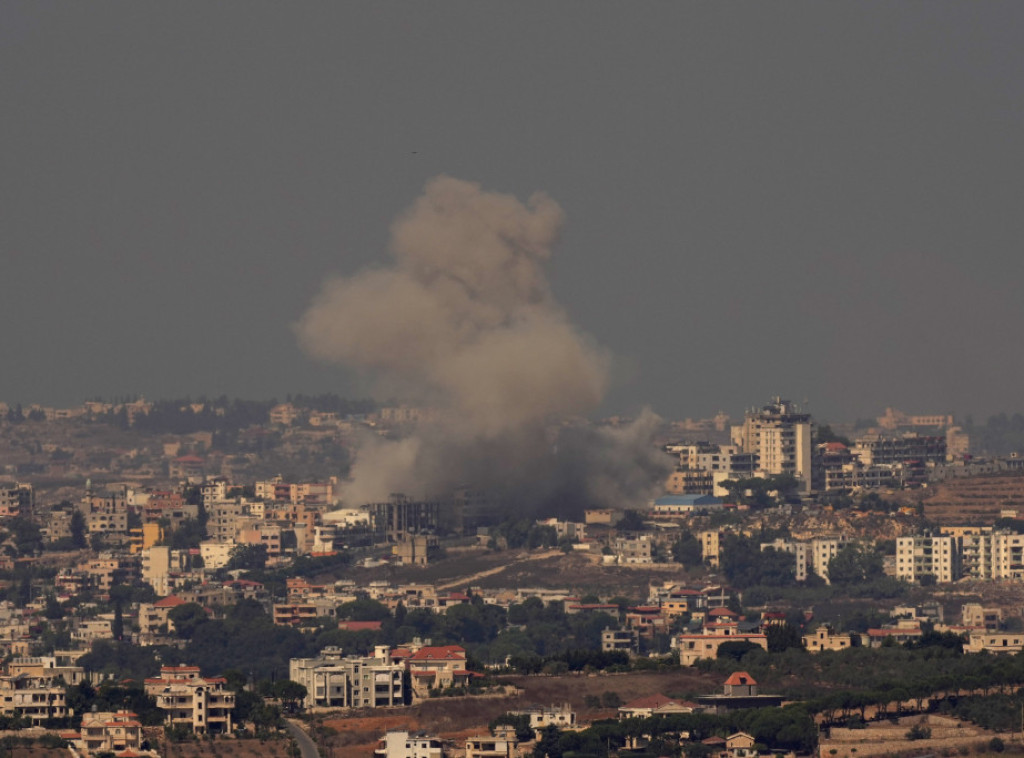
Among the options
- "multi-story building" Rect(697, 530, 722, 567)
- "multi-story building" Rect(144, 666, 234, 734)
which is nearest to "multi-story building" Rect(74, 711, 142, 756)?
"multi-story building" Rect(144, 666, 234, 734)

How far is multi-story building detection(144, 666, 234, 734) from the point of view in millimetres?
74250

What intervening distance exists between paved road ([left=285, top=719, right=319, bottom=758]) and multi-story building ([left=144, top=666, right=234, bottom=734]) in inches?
53.8

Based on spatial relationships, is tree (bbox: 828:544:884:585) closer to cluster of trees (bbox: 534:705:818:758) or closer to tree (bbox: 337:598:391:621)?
tree (bbox: 337:598:391:621)

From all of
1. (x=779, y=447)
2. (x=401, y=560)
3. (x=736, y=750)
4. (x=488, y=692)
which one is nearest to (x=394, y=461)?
(x=401, y=560)

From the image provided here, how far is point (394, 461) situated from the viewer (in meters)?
131

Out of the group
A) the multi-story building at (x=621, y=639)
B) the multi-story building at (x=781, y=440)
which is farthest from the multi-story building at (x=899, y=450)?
the multi-story building at (x=621, y=639)

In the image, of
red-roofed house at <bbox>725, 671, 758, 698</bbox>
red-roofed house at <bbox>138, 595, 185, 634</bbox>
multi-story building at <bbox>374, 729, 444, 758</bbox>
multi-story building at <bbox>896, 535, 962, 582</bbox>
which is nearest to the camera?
multi-story building at <bbox>374, 729, 444, 758</bbox>

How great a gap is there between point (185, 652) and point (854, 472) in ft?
149

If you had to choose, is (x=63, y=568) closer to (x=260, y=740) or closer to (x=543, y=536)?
(x=543, y=536)

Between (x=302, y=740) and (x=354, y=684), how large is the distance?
8172 millimetres

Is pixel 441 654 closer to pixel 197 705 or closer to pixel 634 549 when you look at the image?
pixel 197 705

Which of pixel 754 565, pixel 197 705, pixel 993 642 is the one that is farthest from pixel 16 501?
pixel 197 705

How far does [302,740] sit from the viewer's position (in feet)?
241

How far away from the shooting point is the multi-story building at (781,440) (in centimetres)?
14425
